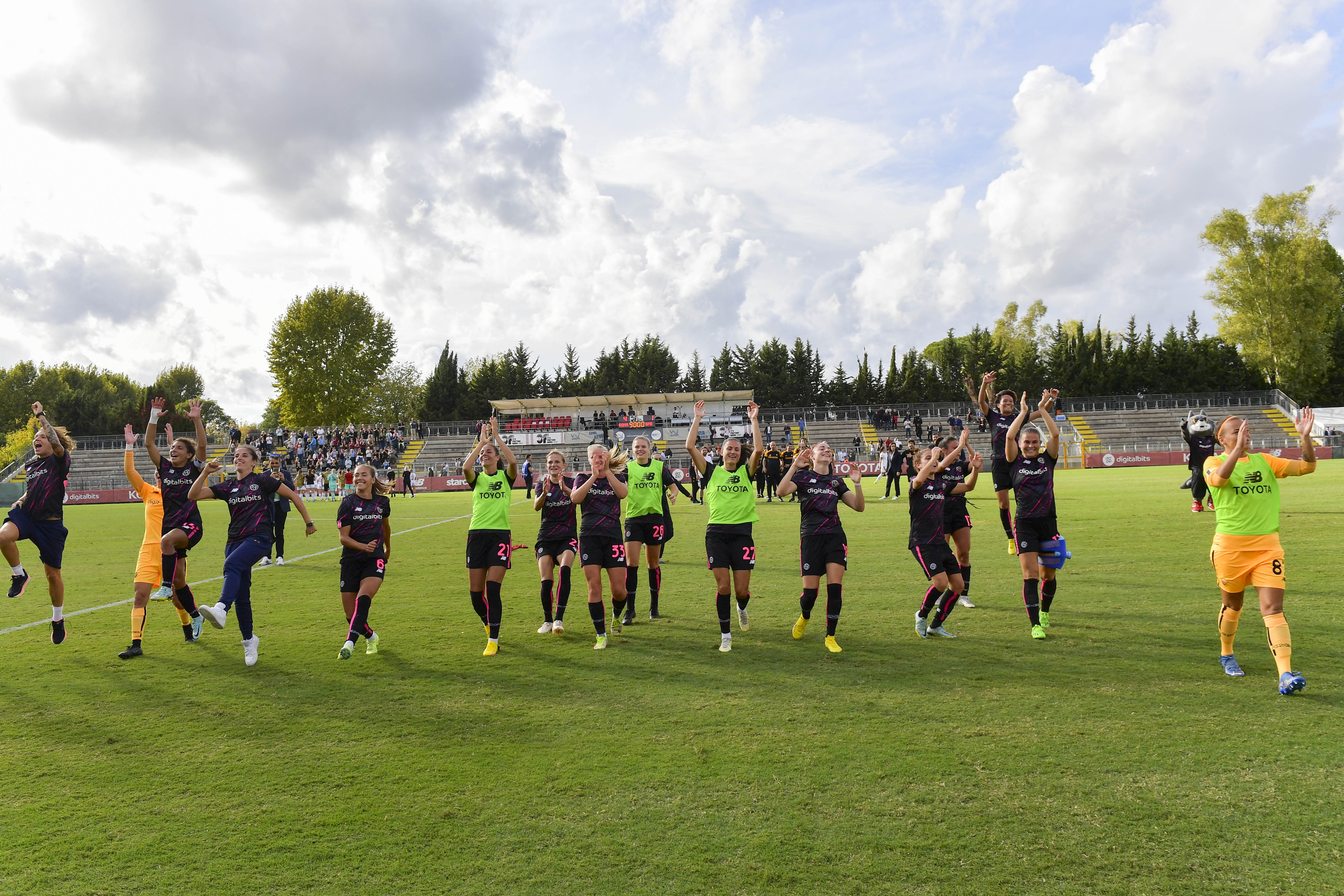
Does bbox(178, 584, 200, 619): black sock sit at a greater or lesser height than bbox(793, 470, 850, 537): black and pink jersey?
lesser

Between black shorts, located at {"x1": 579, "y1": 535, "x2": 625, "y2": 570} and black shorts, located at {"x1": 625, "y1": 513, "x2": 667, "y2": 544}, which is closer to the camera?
black shorts, located at {"x1": 579, "y1": 535, "x2": 625, "y2": 570}

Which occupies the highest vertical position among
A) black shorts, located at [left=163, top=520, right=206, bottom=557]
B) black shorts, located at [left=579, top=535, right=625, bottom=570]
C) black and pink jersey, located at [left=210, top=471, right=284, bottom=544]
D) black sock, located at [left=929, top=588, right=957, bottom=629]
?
black and pink jersey, located at [left=210, top=471, right=284, bottom=544]

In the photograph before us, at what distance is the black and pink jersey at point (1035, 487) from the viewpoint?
26.2 feet

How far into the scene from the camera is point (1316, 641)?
7090 millimetres

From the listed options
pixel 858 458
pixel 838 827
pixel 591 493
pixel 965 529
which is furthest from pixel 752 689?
Result: pixel 858 458

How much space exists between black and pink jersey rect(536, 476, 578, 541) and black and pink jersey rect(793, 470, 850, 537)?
2473mm

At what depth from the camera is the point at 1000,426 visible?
11602mm

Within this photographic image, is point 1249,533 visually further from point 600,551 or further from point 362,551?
point 362,551

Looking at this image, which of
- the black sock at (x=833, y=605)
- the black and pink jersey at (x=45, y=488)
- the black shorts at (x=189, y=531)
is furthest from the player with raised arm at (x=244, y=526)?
the black sock at (x=833, y=605)

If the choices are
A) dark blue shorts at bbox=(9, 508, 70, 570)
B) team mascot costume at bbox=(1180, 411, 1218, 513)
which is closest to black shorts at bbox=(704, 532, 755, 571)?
dark blue shorts at bbox=(9, 508, 70, 570)

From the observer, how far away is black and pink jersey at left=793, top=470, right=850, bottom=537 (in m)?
7.68

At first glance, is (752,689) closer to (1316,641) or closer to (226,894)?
(226,894)

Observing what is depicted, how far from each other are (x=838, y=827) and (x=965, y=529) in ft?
20.5

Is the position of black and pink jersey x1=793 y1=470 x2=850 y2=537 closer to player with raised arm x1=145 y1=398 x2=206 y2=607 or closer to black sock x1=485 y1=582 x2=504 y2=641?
black sock x1=485 y1=582 x2=504 y2=641
